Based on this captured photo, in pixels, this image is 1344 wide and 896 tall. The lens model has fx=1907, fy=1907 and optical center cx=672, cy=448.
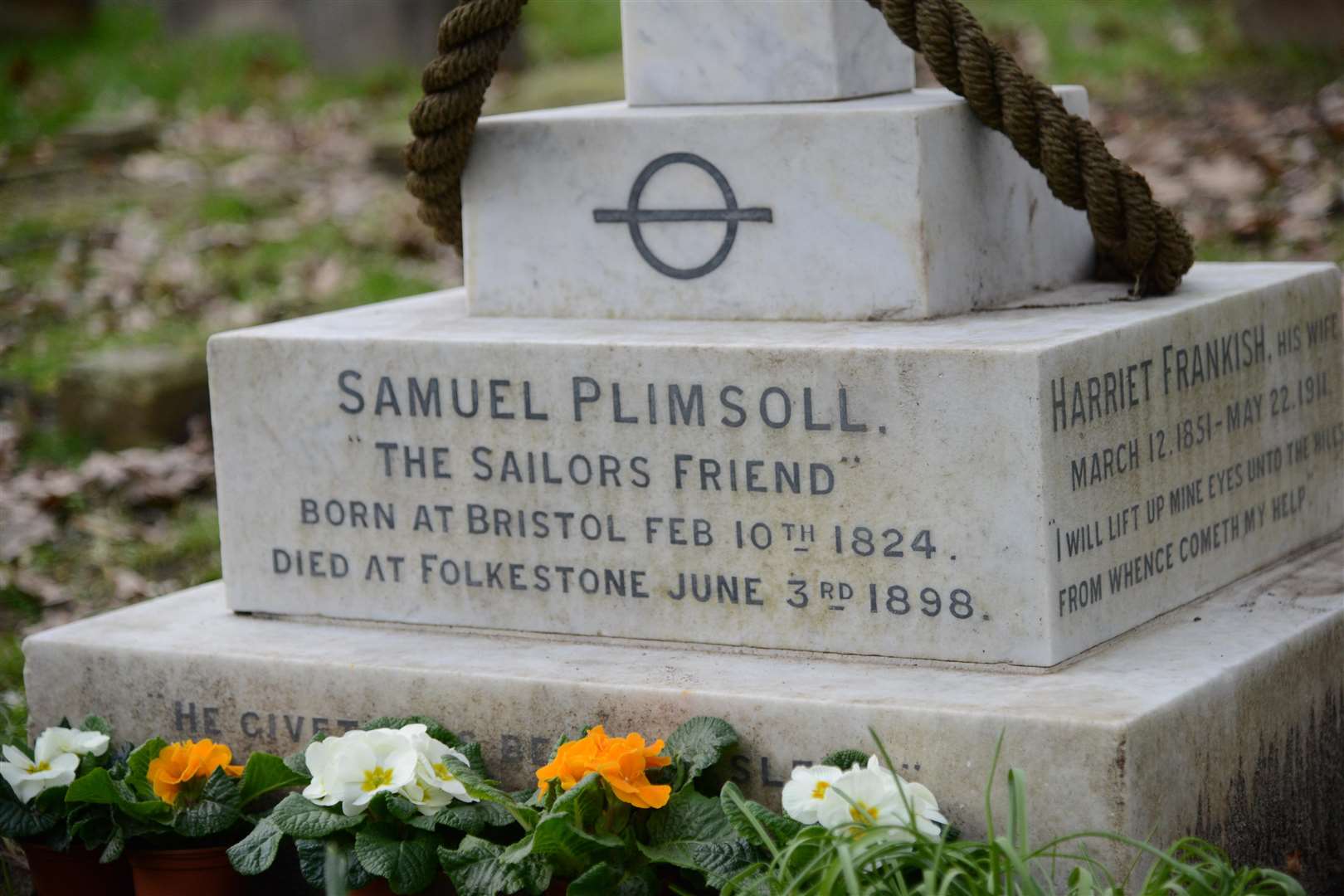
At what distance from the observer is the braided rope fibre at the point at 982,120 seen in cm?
293

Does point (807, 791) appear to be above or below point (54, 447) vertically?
below

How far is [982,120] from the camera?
2.99 metres

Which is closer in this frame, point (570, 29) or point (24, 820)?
point (24, 820)

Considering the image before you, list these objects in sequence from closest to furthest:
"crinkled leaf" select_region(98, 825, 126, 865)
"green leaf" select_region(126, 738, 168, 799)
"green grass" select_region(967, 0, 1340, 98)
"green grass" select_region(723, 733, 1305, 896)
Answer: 1. "green grass" select_region(723, 733, 1305, 896)
2. "crinkled leaf" select_region(98, 825, 126, 865)
3. "green leaf" select_region(126, 738, 168, 799)
4. "green grass" select_region(967, 0, 1340, 98)

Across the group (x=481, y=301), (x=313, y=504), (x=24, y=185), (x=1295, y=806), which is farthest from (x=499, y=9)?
(x=24, y=185)

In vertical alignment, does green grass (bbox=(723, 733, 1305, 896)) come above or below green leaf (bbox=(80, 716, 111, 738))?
below

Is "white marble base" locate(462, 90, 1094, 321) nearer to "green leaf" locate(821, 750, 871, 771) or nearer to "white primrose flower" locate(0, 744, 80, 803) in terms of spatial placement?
"green leaf" locate(821, 750, 871, 771)

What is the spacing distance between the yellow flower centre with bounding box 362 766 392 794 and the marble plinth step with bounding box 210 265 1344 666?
447 millimetres

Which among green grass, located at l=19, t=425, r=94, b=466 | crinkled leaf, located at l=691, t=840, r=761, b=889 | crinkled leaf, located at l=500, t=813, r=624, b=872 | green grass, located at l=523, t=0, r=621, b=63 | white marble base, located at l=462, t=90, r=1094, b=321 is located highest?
green grass, located at l=523, t=0, r=621, b=63

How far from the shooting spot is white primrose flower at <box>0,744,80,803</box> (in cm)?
294

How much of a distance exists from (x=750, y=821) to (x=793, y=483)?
531 millimetres

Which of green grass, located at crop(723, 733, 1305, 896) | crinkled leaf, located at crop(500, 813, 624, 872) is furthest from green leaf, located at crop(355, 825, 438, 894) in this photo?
green grass, located at crop(723, 733, 1305, 896)

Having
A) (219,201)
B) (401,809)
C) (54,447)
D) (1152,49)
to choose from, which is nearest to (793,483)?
(401,809)

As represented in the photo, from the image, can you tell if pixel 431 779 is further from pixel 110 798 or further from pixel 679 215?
pixel 679 215
